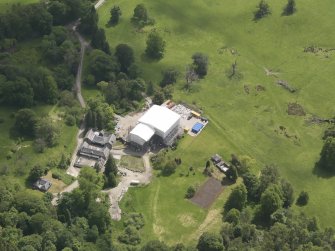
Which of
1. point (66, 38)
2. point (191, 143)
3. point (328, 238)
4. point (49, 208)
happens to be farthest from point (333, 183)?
point (66, 38)

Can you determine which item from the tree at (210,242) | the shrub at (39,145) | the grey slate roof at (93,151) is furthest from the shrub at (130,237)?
the shrub at (39,145)

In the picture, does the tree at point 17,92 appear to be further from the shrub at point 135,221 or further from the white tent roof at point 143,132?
the shrub at point 135,221

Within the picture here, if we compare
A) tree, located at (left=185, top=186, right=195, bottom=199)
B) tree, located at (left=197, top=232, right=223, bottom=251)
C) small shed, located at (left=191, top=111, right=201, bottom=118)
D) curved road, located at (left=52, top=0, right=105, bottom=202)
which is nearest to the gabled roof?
curved road, located at (left=52, top=0, right=105, bottom=202)

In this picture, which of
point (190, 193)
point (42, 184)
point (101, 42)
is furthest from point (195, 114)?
point (42, 184)

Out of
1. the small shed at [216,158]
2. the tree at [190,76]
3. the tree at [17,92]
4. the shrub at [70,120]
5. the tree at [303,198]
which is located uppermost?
the tree at [17,92]

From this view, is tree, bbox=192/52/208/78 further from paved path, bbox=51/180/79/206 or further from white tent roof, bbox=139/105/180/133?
paved path, bbox=51/180/79/206

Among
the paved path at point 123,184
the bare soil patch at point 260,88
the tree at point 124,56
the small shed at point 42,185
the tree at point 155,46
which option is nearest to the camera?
the paved path at point 123,184

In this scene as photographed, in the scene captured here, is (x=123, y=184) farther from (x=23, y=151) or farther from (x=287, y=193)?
(x=287, y=193)
